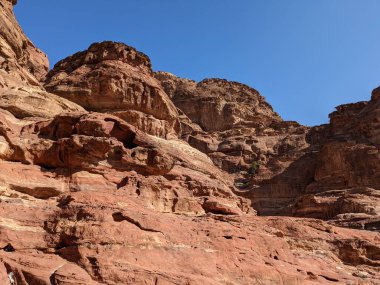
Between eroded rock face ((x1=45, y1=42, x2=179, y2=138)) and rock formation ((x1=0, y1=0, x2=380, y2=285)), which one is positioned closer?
rock formation ((x1=0, y1=0, x2=380, y2=285))

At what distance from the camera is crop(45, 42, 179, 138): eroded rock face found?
37.1 metres

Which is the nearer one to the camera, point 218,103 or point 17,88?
point 17,88

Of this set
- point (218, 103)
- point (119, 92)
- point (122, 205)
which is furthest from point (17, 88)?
point (218, 103)

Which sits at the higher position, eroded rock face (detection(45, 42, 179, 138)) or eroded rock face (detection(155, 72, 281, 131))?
eroded rock face (detection(155, 72, 281, 131))

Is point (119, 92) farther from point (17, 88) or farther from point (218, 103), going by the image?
point (218, 103)

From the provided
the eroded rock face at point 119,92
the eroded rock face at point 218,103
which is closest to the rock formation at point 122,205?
the eroded rock face at point 119,92

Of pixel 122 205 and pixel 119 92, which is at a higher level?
pixel 119 92

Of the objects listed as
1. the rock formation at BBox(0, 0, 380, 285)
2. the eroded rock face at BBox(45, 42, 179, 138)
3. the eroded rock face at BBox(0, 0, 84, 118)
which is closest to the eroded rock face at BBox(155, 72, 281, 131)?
the rock formation at BBox(0, 0, 380, 285)

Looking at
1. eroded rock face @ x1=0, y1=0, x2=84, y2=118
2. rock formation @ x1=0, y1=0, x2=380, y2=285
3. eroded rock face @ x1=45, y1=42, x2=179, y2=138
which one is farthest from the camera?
eroded rock face @ x1=45, y1=42, x2=179, y2=138

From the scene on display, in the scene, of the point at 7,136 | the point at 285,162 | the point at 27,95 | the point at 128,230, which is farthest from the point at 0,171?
the point at 285,162

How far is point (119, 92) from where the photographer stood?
37.6m

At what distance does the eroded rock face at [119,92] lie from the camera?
37062mm

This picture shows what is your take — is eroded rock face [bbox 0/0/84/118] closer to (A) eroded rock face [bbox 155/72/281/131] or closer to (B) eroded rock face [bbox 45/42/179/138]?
(B) eroded rock face [bbox 45/42/179/138]

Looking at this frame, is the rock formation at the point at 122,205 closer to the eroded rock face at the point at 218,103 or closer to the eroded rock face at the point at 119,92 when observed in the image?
the eroded rock face at the point at 119,92
